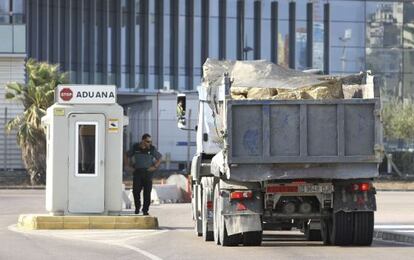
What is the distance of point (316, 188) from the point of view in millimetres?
16078

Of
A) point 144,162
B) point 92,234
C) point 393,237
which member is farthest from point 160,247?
point 144,162

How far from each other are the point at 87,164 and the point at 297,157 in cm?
640

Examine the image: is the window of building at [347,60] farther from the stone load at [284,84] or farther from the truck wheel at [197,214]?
the stone load at [284,84]

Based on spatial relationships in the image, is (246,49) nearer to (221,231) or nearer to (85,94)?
(85,94)

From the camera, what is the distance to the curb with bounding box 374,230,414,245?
1805cm

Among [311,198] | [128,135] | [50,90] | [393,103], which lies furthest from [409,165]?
[311,198]

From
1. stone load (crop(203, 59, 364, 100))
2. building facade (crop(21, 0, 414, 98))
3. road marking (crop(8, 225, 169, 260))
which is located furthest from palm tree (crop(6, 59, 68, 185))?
stone load (crop(203, 59, 364, 100))

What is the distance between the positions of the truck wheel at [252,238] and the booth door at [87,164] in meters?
4.94

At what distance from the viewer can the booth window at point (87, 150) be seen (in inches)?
820

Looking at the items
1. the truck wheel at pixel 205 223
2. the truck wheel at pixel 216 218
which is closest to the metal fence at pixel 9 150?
the truck wheel at pixel 205 223

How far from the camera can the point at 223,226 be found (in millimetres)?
16484

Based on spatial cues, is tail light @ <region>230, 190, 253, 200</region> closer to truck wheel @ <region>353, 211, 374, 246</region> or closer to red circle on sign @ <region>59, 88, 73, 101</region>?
truck wheel @ <region>353, 211, 374, 246</region>

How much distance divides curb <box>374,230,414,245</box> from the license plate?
8.38ft

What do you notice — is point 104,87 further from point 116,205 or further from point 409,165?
point 409,165
